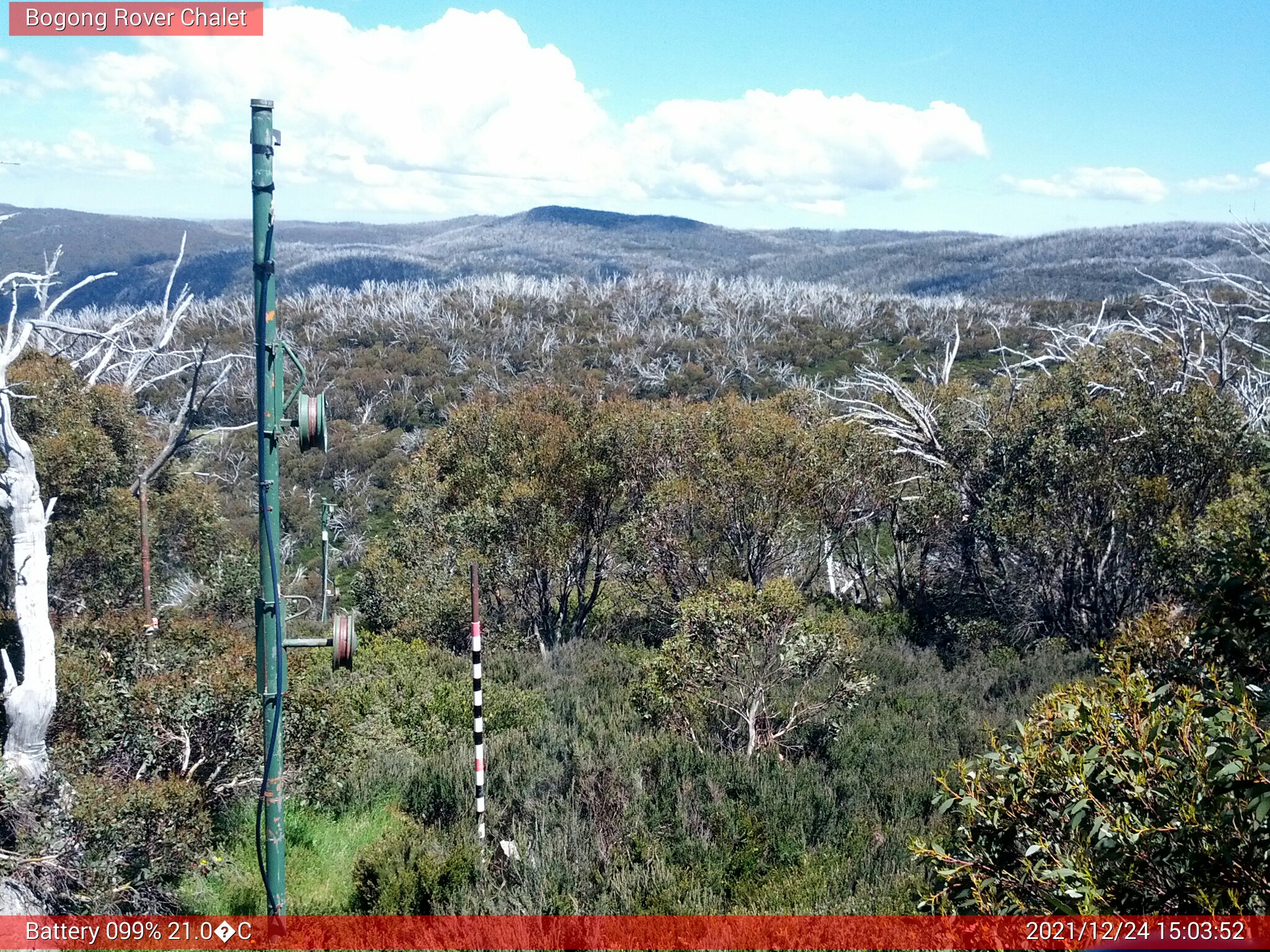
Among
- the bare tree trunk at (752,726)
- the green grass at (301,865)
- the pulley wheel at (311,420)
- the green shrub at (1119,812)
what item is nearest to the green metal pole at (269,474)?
the pulley wheel at (311,420)

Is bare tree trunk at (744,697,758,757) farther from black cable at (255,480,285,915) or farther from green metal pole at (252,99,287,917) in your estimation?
black cable at (255,480,285,915)

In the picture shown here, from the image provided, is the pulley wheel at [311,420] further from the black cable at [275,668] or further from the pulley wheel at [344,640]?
the pulley wheel at [344,640]

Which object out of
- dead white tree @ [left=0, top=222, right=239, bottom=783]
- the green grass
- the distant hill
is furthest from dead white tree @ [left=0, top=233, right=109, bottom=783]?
the distant hill

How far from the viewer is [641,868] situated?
21.0 ft

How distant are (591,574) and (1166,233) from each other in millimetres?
115958

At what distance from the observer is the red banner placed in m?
5.34

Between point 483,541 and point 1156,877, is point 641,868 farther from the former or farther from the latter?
point 483,541

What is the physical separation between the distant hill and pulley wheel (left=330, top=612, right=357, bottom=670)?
262 feet

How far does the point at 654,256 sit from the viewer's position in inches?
6432

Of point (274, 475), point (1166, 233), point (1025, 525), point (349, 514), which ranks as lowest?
point (349, 514)

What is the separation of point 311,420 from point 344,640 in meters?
1.16

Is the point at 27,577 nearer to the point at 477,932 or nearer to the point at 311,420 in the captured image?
the point at 311,420

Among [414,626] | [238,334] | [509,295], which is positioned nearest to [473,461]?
[414,626]

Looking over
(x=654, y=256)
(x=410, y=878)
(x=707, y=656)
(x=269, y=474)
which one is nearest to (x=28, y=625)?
(x=410, y=878)
